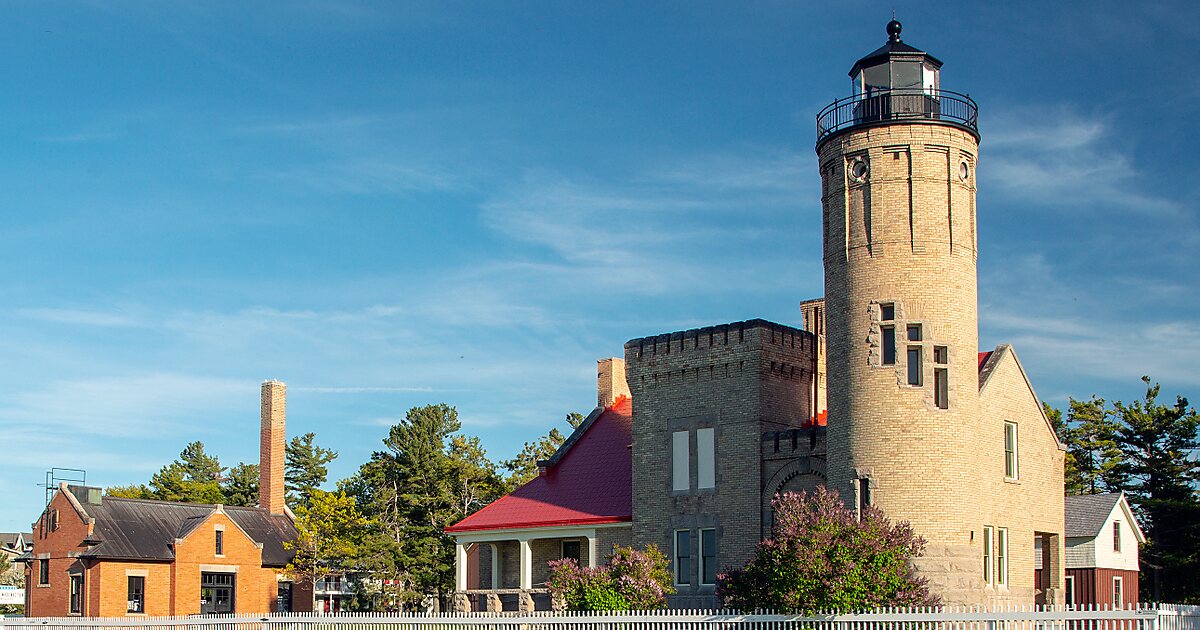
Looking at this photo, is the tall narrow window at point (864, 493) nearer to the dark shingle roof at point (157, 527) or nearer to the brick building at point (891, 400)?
the brick building at point (891, 400)

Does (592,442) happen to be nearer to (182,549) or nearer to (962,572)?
(962,572)

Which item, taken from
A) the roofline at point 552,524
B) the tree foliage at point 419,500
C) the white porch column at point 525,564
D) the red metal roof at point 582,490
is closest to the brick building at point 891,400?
the roofline at point 552,524

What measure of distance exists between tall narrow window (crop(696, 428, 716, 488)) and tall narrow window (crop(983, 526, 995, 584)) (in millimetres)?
7382

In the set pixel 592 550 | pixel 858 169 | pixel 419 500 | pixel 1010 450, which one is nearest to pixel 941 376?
pixel 1010 450

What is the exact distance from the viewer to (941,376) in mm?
31328

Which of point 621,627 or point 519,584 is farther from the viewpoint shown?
point 519,584

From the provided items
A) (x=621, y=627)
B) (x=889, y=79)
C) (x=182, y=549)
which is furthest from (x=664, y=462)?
(x=182, y=549)

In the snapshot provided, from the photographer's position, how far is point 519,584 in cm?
4175

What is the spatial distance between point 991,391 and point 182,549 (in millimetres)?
36840

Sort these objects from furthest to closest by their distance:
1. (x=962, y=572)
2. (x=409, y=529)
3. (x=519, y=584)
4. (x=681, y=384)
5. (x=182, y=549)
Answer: (x=182, y=549), (x=409, y=529), (x=519, y=584), (x=681, y=384), (x=962, y=572)

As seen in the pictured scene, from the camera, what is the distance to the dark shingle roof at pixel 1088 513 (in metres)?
44.0

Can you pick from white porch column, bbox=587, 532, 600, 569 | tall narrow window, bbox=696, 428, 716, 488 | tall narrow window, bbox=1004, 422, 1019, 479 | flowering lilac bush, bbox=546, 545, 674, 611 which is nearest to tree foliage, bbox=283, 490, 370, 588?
white porch column, bbox=587, 532, 600, 569

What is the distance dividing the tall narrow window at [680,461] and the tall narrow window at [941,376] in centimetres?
791

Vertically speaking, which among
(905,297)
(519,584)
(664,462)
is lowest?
(519,584)
